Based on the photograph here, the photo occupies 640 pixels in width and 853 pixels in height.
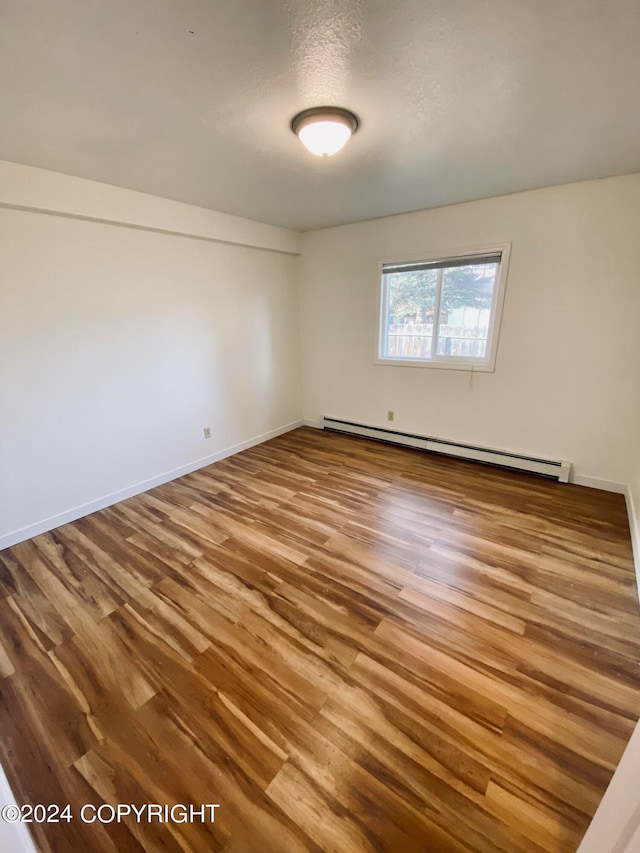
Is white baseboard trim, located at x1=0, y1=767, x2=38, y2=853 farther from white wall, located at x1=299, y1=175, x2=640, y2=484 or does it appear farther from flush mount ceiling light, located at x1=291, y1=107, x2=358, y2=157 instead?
white wall, located at x1=299, y1=175, x2=640, y2=484

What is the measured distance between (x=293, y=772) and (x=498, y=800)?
668mm

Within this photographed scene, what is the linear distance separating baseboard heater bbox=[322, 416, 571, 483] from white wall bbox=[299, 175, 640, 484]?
9 centimetres

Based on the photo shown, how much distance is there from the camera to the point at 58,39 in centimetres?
119

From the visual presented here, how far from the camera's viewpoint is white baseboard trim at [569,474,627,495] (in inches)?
114

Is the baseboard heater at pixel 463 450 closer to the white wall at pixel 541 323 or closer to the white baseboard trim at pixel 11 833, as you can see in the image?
the white wall at pixel 541 323

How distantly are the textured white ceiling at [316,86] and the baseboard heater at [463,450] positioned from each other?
89.1 inches

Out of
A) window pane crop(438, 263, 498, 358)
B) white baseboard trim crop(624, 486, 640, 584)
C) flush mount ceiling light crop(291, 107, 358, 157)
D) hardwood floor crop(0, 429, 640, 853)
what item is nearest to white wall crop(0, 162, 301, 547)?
hardwood floor crop(0, 429, 640, 853)

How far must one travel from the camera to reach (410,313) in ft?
12.0

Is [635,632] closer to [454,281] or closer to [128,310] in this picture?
[454,281]

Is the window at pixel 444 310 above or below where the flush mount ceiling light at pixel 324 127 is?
below

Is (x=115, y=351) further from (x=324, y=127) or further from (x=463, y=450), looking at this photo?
(x=463, y=450)

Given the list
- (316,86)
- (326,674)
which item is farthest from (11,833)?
(316,86)

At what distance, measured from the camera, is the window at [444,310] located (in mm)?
3174

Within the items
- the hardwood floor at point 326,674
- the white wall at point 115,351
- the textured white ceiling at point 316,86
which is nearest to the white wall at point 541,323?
the textured white ceiling at point 316,86
